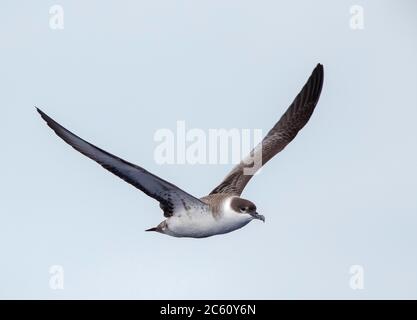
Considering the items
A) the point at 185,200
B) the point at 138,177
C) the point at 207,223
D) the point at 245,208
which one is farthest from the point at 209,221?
the point at 138,177

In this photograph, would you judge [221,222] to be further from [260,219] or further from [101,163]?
[101,163]

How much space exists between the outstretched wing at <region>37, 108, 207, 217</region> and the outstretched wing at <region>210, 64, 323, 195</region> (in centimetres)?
208

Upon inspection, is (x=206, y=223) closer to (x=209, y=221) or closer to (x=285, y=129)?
(x=209, y=221)

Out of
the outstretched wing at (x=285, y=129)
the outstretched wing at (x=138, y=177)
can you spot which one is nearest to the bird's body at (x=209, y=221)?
the outstretched wing at (x=138, y=177)

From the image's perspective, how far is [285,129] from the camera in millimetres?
18562

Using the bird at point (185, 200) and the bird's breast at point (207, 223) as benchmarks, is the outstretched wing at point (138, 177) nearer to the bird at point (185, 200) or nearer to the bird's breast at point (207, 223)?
the bird at point (185, 200)

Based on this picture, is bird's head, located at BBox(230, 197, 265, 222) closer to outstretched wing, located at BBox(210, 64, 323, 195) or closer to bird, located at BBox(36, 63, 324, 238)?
bird, located at BBox(36, 63, 324, 238)

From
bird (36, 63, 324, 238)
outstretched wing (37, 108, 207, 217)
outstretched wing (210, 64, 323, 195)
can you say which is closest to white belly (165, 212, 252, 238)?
bird (36, 63, 324, 238)

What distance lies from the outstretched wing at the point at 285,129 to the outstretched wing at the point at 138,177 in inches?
81.7

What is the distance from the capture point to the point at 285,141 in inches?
721

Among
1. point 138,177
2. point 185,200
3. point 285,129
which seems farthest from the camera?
point 285,129

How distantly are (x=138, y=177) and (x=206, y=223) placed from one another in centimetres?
139

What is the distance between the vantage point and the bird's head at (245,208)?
15413mm
